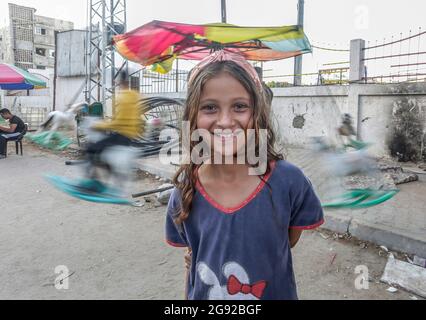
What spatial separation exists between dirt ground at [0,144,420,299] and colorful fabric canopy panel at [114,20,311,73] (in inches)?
51.8

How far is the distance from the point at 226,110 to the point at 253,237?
396mm

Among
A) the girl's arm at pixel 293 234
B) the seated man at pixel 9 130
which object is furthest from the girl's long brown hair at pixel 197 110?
the seated man at pixel 9 130

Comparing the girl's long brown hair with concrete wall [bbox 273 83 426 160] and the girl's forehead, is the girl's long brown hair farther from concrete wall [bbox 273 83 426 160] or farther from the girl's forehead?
concrete wall [bbox 273 83 426 160]

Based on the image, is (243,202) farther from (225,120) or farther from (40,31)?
(40,31)

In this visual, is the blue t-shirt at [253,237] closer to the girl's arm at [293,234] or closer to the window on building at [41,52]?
the girl's arm at [293,234]

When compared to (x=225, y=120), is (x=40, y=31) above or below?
above

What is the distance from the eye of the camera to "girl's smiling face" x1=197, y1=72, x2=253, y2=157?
1028 mm

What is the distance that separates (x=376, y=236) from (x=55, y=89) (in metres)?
15.9

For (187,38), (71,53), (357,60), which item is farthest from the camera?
(71,53)

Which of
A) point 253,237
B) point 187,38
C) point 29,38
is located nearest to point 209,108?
point 253,237

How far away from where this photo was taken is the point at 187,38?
3199 mm

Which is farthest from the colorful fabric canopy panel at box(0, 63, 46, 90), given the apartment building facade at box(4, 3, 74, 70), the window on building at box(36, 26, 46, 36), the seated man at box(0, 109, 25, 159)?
the window on building at box(36, 26, 46, 36)

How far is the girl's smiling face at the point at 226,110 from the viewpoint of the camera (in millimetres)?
1028

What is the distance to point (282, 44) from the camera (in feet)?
11.1
